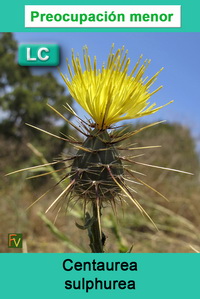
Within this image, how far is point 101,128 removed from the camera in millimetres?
950

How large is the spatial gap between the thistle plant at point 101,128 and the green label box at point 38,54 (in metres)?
0.92

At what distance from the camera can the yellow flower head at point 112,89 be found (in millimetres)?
A: 829

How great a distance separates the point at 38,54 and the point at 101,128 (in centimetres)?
102

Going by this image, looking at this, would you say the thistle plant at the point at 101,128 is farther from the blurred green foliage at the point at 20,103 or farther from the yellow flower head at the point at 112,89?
the blurred green foliage at the point at 20,103

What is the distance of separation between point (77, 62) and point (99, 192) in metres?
0.41

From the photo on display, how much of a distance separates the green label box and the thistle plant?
917 mm

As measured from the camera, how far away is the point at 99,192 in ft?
3.00

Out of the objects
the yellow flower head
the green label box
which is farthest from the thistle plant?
the green label box

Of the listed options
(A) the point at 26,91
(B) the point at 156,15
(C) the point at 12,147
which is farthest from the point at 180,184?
(A) the point at 26,91

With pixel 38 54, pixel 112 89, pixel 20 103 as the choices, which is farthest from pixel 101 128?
pixel 20 103

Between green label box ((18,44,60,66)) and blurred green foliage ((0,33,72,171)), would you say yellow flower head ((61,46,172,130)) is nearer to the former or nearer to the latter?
green label box ((18,44,60,66))

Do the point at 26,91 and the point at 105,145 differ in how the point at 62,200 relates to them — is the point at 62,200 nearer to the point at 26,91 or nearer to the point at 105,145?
the point at 105,145

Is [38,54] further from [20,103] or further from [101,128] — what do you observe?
[20,103]

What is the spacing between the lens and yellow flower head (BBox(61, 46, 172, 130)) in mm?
829
